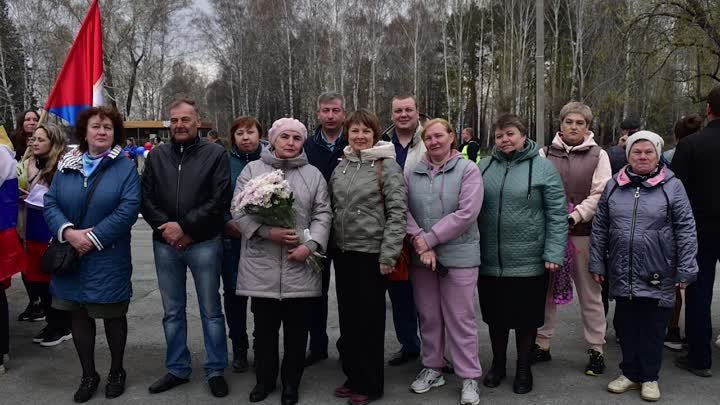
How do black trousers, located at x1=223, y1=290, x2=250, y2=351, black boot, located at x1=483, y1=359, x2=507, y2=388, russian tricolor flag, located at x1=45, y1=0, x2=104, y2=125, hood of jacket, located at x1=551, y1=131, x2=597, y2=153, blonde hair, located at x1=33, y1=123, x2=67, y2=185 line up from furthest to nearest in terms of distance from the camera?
russian tricolor flag, located at x1=45, y1=0, x2=104, y2=125, blonde hair, located at x1=33, y1=123, x2=67, y2=185, black trousers, located at x1=223, y1=290, x2=250, y2=351, hood of jacket, located at x1=551, y1=131, x2=597, y2=153, black boot, located at x1=483, y1=359, x2=507, y2=388

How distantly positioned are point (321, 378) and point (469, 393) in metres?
1.17

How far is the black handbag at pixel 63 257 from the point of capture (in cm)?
393

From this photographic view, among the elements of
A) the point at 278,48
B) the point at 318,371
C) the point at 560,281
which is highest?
the point at 278,48

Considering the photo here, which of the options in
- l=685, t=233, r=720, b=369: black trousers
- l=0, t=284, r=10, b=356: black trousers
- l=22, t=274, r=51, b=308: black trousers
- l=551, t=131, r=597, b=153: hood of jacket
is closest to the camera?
l=685, t=233, r=720, b=369: black trousers

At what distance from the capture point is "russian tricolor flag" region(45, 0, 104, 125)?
222 inches

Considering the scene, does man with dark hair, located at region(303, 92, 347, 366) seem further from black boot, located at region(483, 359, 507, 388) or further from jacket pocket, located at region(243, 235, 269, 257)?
black boot, located at region(483, 359, 507, 388)

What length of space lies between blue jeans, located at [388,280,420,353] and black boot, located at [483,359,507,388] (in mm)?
737

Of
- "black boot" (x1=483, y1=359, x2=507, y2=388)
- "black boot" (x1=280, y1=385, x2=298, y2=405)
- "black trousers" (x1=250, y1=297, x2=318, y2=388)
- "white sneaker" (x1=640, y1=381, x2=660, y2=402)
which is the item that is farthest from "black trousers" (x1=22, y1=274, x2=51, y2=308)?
"white sneaker" (x1=640, y1=381, x2=660, y2=402)

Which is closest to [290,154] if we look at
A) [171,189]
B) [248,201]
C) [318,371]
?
[248,201]

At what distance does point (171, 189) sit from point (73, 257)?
30.8 inches

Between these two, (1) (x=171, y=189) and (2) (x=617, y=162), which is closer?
(1) (x=171, y=189)

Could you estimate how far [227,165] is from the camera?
4266 millimetres

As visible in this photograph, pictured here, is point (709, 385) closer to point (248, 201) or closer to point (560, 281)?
point (560, 281)

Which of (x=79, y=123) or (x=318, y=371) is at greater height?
(x=79, y=123)
